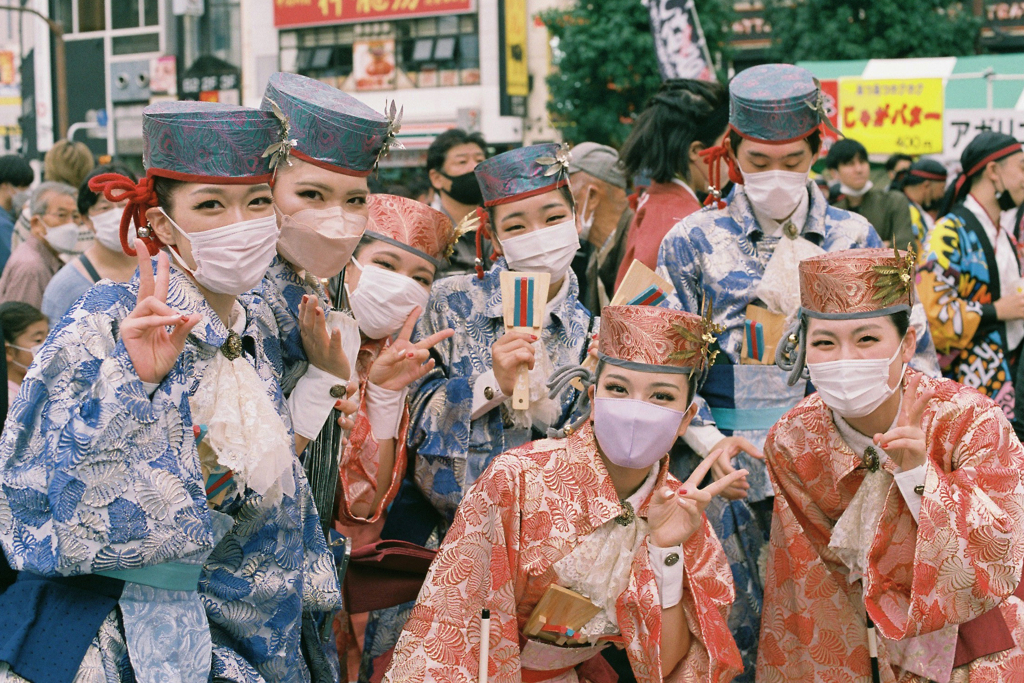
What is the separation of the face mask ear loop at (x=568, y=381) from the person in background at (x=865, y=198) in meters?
4.62

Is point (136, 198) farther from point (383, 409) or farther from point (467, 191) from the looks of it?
point (467, 191)

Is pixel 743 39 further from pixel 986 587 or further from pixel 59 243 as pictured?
pixel 986 587

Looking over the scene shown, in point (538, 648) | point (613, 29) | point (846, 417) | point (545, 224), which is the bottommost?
point (538, 648)

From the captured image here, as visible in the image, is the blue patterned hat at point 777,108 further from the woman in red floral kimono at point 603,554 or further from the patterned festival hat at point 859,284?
the woman in red floral kimono at point 603,554

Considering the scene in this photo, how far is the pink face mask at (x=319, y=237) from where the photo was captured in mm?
2990

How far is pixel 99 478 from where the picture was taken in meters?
2.27

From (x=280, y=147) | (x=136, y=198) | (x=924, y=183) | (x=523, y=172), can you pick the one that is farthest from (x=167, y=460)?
(x=924, y=183)

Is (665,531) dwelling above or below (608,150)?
below

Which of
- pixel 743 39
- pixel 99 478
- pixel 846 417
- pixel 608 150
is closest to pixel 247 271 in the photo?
pixel 99 478

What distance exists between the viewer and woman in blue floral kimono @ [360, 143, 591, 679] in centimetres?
350

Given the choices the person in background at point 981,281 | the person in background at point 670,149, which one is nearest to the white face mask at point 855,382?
the person in background at point 670,149

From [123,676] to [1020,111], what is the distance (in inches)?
369

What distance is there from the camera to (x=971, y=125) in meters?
10.4

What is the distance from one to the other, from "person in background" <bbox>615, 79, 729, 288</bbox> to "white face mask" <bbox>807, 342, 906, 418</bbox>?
1.51 metres
